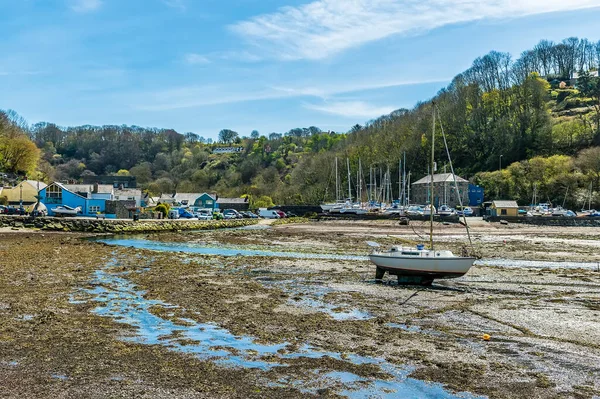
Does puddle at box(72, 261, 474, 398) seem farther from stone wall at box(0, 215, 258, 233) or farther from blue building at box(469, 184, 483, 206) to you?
blue building at box(469, 184, 483, 206)

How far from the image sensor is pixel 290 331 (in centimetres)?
1584

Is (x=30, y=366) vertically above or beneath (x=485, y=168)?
beneath

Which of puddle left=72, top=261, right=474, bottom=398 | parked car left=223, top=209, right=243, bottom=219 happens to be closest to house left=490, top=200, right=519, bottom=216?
parked car left=223, top=209, right=243, bottom=219

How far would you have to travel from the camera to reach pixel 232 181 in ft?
547

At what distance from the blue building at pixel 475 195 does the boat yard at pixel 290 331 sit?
74.9 meters

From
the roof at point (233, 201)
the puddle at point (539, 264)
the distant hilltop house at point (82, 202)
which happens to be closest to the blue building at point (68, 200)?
the distant hilltop house at point (82, 202)

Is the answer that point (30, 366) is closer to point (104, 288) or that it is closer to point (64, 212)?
point (104, 288)

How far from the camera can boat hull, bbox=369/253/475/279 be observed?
973 inches

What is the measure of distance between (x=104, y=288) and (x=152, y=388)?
13.3 m

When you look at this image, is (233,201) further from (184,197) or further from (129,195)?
(129,195)

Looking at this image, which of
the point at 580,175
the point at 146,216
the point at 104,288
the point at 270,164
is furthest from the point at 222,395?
the point at 270,164

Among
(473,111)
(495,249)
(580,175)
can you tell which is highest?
(473,111)

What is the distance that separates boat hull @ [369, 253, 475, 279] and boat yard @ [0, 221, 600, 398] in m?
0.72

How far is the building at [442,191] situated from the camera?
10562 cm
